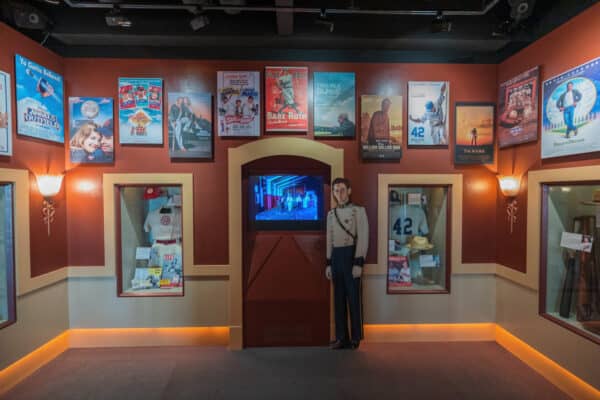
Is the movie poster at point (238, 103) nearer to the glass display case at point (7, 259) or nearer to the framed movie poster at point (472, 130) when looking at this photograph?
the glass display case at point (7, 259)

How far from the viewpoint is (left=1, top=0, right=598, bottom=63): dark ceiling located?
3.86 meters

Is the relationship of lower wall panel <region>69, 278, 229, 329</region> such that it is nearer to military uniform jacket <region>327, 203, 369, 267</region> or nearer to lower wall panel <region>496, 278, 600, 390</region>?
military uniform jacket <region>327, 203, 369, 267</region>

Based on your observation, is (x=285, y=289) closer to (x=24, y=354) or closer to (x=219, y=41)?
(x=24, y=354)

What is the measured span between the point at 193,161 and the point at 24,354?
281cm

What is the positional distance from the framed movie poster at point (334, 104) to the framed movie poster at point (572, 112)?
211cm

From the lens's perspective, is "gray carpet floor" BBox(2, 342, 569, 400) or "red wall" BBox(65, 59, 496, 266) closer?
"gray carpet floor" BBox(2, 342, 569, 400)

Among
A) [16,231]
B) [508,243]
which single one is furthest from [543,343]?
[16,231]

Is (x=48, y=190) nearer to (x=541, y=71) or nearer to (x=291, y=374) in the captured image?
(x=291, y=374)

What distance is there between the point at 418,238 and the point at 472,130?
1.64 m

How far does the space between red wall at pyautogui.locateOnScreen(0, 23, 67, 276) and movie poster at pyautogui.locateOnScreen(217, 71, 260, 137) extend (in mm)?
2022

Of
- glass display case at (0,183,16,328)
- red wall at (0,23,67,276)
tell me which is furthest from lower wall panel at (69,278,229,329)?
glass display case at (0,183,16,328)

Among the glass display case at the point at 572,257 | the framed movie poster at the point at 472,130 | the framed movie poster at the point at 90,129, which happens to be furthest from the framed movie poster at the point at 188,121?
the glass display case at the point at 572,257

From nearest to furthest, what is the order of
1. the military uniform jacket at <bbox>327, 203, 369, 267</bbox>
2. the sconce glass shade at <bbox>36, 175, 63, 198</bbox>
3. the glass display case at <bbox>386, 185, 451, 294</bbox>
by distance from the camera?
the sconce glass shade at <bbox>36, 175, 63, 198</bbox> < the military uniform jacket at <bbox>327, 203, 369, 267</bbox> < the glass display case at <bbox>386, 185, 451, 294</bbox>

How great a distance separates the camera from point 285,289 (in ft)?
13.0
